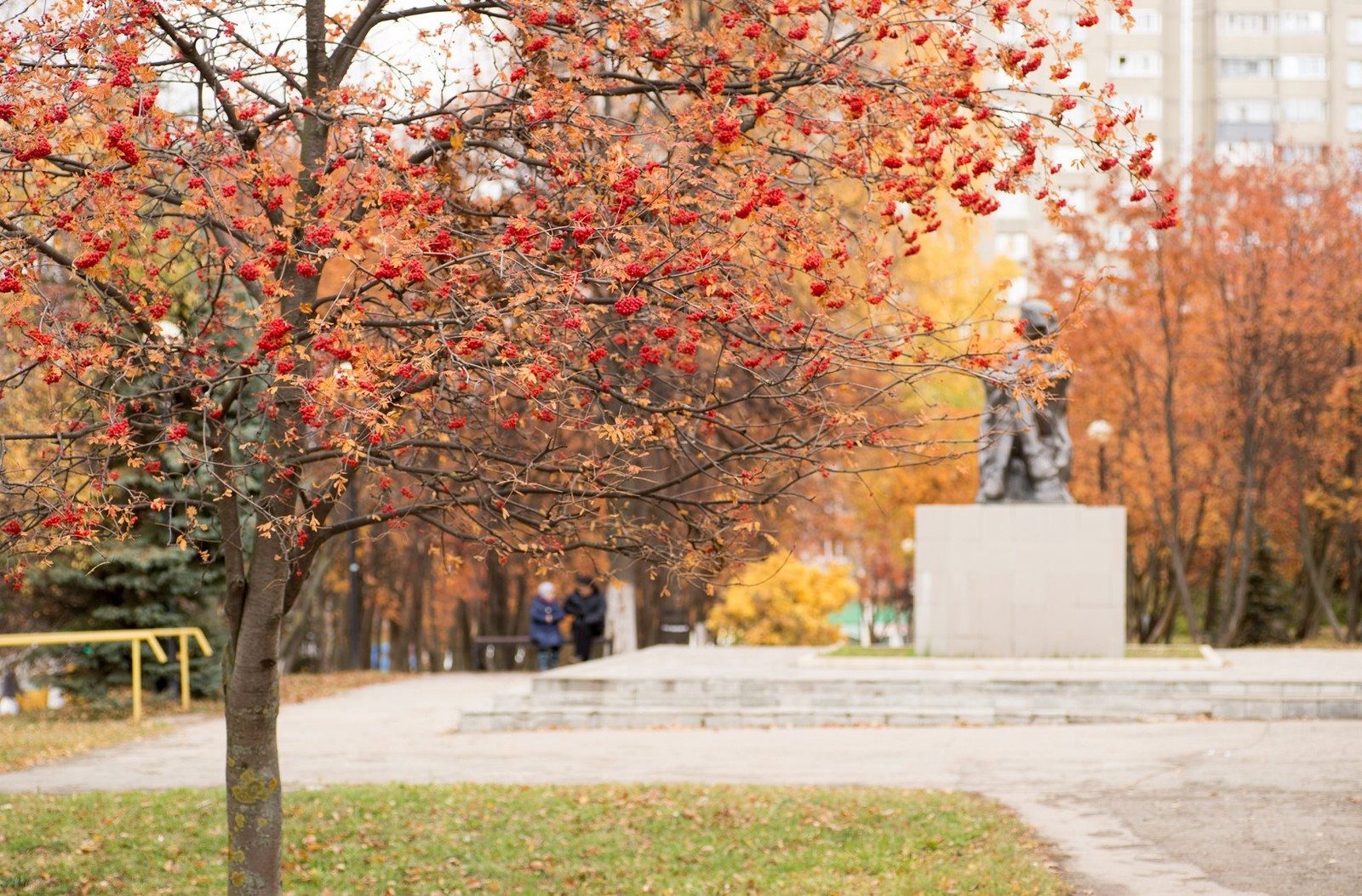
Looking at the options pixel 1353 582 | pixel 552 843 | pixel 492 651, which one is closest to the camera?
pixel 552 843

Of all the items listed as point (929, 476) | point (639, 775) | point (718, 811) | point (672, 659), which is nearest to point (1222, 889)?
point (718, 811)

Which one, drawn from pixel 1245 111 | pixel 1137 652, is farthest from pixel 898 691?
pixel 1245 111

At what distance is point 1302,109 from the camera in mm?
69312

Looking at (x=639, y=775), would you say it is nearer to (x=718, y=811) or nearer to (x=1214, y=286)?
(x=718, y=811)

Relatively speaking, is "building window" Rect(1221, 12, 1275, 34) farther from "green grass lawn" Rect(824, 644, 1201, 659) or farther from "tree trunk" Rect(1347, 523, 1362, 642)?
"green grass lawn" Rect(824, 644, 1201, 659)

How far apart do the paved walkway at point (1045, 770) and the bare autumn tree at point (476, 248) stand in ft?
11.7

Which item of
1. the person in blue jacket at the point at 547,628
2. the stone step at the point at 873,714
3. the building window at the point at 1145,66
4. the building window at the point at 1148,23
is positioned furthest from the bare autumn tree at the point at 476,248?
the building window at the point at 1145,66

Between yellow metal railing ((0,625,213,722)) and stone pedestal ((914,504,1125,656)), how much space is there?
849 cm

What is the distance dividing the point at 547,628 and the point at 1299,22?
192 feet

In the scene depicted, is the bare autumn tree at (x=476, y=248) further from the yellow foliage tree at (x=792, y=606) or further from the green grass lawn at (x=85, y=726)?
the yellow foliage tree at (x=792, y=606)

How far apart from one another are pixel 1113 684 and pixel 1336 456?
1536 cm

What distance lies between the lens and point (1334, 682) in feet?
51.1

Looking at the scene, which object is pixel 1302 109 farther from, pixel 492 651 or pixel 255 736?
pixel 255 736

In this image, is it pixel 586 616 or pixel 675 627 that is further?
pixel 675 627
